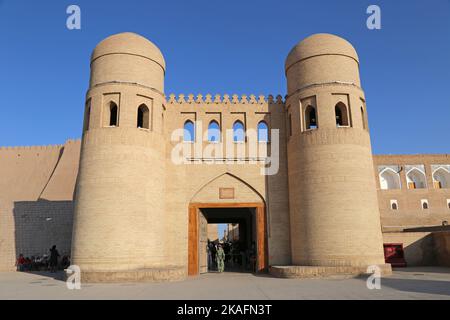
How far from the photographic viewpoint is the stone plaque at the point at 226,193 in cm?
1538

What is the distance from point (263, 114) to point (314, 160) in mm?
3292

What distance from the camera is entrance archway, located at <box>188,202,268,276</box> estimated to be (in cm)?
1473

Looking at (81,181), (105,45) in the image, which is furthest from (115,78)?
(81,181)

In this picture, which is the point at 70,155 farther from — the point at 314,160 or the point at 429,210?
the point at 429,210

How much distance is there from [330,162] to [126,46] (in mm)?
9018

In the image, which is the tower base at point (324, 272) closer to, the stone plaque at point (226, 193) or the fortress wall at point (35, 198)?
the stone plaque at point (226, 193)

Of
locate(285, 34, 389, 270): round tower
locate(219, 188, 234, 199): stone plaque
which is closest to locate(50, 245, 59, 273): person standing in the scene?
locate(219, 188, 234, 199): stone plaque

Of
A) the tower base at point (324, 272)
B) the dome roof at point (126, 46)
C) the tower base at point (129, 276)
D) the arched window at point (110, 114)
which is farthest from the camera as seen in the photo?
the dome roof at point (126, 46)

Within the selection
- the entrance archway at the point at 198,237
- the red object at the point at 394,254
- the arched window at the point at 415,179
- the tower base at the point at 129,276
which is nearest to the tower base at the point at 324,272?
the entrance archway at the point at 198,237

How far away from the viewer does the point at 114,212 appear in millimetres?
13000

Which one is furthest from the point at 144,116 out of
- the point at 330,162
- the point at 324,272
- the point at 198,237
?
the point at 324,272

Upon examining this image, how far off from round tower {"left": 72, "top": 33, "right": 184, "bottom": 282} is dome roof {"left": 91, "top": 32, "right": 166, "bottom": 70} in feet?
0.13

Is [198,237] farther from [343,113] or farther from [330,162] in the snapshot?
[343,113]

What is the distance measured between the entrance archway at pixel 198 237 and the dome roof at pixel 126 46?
251 inches
